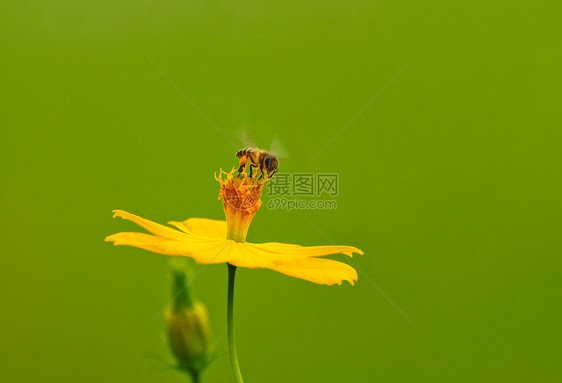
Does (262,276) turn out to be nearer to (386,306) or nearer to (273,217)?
(273,217)

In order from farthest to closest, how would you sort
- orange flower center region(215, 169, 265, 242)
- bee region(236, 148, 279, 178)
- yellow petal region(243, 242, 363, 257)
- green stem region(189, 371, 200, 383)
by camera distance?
1. bee region(236, 148, 279, 178)
2. orange flower center region(215, 169, 265, 242)
3. yellow petal region(243, 242, 363, 257)
4. green stem region(189, 371, 200, 383)

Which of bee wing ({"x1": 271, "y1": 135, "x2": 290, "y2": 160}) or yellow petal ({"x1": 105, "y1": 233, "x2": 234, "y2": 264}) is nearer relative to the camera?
yellow petal ({"x1": 105, "y1": 233, "x2": 234, "y2": 264})

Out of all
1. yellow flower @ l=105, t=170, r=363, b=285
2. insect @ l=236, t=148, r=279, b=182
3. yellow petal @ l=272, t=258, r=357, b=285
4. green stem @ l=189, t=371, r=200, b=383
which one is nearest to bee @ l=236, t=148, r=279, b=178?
insect @ l=236, t=148, r=279, b=182

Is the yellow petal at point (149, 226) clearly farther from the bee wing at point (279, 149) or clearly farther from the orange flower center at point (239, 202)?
the bee wing at point (279, 149)

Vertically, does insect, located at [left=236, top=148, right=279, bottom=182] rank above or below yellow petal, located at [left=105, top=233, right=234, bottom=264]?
above

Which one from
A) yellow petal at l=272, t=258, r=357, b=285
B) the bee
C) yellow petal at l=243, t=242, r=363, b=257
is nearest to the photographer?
yellow petal at l=272, t=258, r=357, b=285

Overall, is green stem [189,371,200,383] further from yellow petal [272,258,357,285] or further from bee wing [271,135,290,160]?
bee wing [271,135,290,160]

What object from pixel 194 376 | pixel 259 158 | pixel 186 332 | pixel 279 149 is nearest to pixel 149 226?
pixel 186 332
